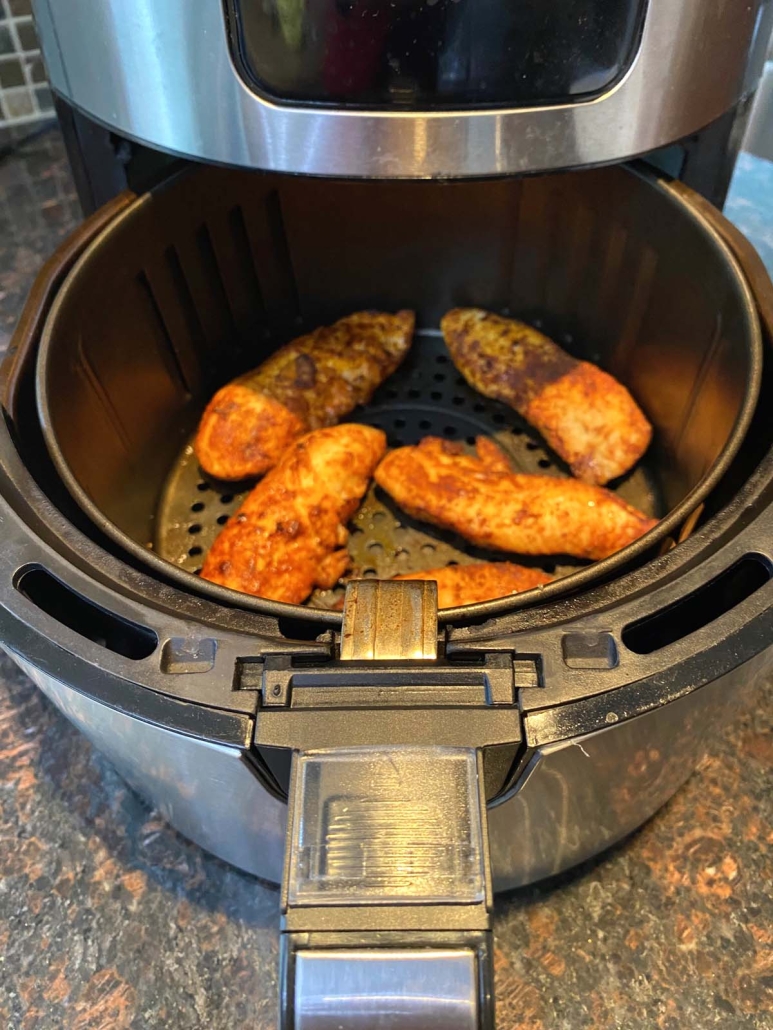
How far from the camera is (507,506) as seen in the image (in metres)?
0.83

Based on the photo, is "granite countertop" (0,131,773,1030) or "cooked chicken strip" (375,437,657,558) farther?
"cooked chicken strip" (375,437,657,558)

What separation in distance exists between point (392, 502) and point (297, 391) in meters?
0.18

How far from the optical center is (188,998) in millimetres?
603

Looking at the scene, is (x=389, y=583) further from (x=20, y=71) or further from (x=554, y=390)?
(x=20, y=71)

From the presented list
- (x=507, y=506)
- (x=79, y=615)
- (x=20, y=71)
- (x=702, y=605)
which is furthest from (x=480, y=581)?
(x=20, y=71)

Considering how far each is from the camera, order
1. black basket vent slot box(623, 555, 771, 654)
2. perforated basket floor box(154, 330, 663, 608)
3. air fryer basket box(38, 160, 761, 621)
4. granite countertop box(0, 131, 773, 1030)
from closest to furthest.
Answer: black basket vent slot box(623, 555, 771, 654), granite countertop box(0, 131, 773, 1030), air fryer basket box(38, 160, 761, 621), perforated basket floor box(154, 330, 663, 608)

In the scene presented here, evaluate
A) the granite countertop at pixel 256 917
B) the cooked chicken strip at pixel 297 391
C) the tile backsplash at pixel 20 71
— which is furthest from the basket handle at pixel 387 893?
the tile backsplash at pixel 20 71

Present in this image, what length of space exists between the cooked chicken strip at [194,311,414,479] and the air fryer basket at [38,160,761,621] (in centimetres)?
4

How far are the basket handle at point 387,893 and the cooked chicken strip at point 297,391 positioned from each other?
55 cm

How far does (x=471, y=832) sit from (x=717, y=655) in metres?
0.18

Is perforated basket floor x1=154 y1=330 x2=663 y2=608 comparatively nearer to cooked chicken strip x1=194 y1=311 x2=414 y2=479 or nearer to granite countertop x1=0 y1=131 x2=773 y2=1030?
cooked chicken strip x1=194 y1=311 x2=414 y2=479

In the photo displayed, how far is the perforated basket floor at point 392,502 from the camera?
88 cm

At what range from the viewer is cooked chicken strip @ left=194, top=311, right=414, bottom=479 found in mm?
908

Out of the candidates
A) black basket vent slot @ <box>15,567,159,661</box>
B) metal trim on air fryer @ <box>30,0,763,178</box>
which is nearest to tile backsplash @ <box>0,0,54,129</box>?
metal trim on air fryer @ <box>30,0,763,178</box>
